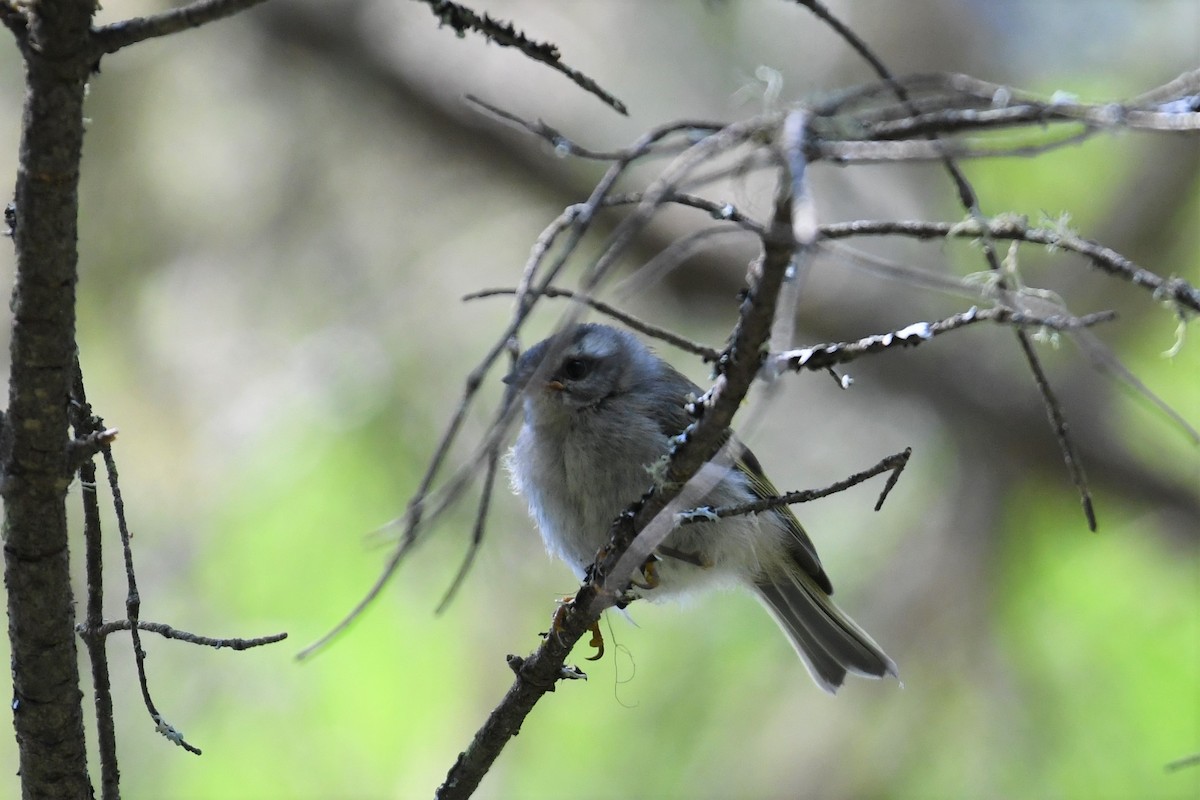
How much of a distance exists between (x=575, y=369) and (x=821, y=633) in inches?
61.5

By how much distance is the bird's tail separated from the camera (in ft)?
15.2

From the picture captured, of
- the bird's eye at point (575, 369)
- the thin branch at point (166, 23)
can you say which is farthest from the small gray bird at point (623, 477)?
the thin branch at point (166, 23)

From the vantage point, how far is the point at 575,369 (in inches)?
161

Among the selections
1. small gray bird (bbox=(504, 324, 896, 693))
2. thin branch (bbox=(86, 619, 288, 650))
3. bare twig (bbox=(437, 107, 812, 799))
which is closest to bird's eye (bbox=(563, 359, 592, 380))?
small gray bird (bbox=(504, 324, 896, 693))

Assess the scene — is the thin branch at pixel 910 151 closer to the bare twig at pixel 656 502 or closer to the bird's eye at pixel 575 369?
the bare twig at pixel 656 502

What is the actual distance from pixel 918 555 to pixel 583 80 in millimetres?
6497

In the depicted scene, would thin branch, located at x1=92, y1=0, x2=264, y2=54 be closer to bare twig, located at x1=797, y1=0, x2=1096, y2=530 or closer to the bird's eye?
bare twig, located at x1=797, y1=0, x2=1096, y2=530

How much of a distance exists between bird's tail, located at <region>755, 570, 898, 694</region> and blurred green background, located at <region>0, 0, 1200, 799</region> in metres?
1.83

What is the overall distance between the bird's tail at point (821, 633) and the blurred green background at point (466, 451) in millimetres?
1834

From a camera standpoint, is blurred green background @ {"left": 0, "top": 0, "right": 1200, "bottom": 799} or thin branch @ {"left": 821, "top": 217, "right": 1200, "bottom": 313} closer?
→ thin branch @ {"left": 821, "top": 217, "right": 1200, "bottom": 313}

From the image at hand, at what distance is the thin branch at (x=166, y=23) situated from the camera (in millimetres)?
1608

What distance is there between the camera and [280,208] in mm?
7430

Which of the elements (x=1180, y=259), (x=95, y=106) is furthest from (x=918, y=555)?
(x=95, y=106)

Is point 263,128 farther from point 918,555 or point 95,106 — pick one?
point 918,555
